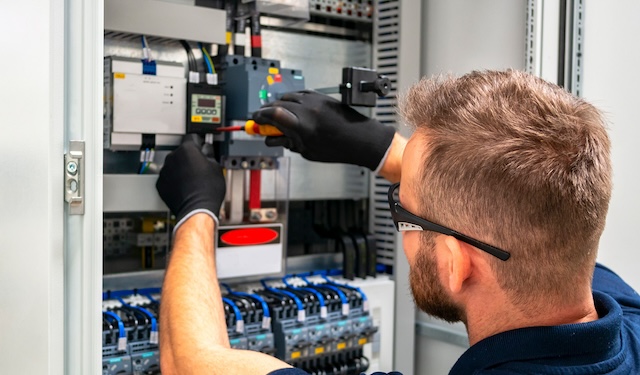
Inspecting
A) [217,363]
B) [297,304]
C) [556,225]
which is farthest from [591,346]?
[297,304]

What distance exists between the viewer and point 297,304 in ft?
6.68

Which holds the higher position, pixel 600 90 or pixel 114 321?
pixel 600 90

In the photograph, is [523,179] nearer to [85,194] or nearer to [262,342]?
[85,194]

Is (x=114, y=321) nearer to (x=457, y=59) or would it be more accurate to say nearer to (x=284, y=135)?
(x=284, y=135)

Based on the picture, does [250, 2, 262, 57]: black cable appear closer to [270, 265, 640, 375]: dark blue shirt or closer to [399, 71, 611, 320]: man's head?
[399, 71, 611, 320]: man's head

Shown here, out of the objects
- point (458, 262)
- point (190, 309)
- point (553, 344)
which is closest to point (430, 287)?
point (458, 262)

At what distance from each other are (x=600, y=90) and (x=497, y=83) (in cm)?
100

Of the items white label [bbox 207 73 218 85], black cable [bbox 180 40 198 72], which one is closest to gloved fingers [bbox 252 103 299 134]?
white label [bbox 207 73 218 85]

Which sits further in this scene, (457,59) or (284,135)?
(457,59)

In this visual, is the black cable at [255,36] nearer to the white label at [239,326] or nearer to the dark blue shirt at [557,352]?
the white label at [239,326]

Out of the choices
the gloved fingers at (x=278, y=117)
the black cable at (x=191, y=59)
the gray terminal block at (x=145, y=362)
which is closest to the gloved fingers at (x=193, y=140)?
the black cable at (x=191, y=59)

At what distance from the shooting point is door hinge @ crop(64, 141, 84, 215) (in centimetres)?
111

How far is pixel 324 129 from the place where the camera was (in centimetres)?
166

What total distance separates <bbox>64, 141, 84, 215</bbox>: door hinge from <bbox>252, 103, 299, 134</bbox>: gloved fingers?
1.80 feet
